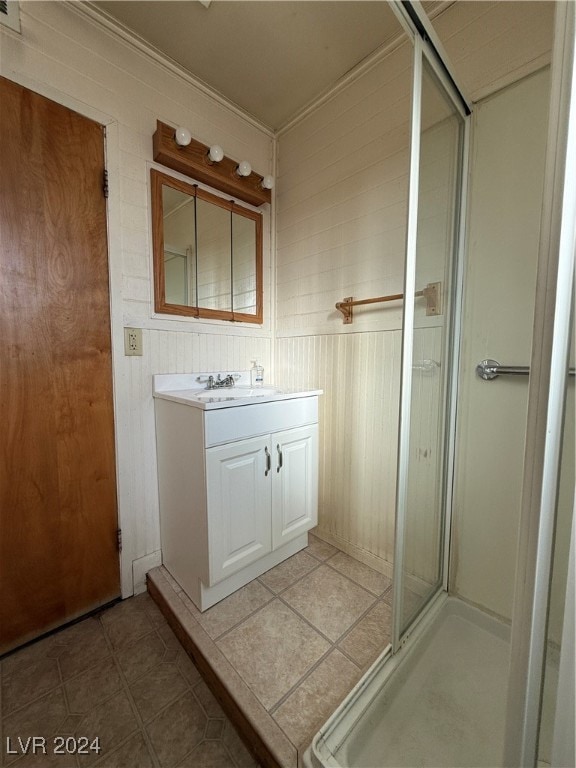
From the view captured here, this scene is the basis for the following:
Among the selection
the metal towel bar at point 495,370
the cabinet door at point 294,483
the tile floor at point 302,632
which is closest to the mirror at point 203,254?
the cabinet door at point 294,483

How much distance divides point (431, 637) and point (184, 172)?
2290 millimetres

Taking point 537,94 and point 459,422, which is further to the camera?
point 459,422

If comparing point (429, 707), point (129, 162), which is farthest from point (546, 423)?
point (129, 162)

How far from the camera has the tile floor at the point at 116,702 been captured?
0.86 meters

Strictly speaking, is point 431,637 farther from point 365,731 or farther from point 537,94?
point 537,94

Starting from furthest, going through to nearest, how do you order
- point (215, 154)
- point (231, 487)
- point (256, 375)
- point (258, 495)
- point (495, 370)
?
1. point (256, 375)
2. point (215, 154)
3. point (258, 495)
4. point (231, 487)
5. point (495, 370)

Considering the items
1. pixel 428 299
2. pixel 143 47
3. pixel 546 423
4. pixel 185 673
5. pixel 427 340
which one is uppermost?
pixel 143 47

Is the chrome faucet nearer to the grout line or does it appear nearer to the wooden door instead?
the wooden door

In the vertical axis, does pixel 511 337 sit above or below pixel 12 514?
above

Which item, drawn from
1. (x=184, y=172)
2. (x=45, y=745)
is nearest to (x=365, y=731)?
(x=45, y=745)

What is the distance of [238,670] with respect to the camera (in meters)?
1.02

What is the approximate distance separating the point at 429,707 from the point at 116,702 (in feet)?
3.23

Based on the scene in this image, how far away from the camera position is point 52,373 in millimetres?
1188

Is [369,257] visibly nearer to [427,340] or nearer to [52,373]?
[427,340]
